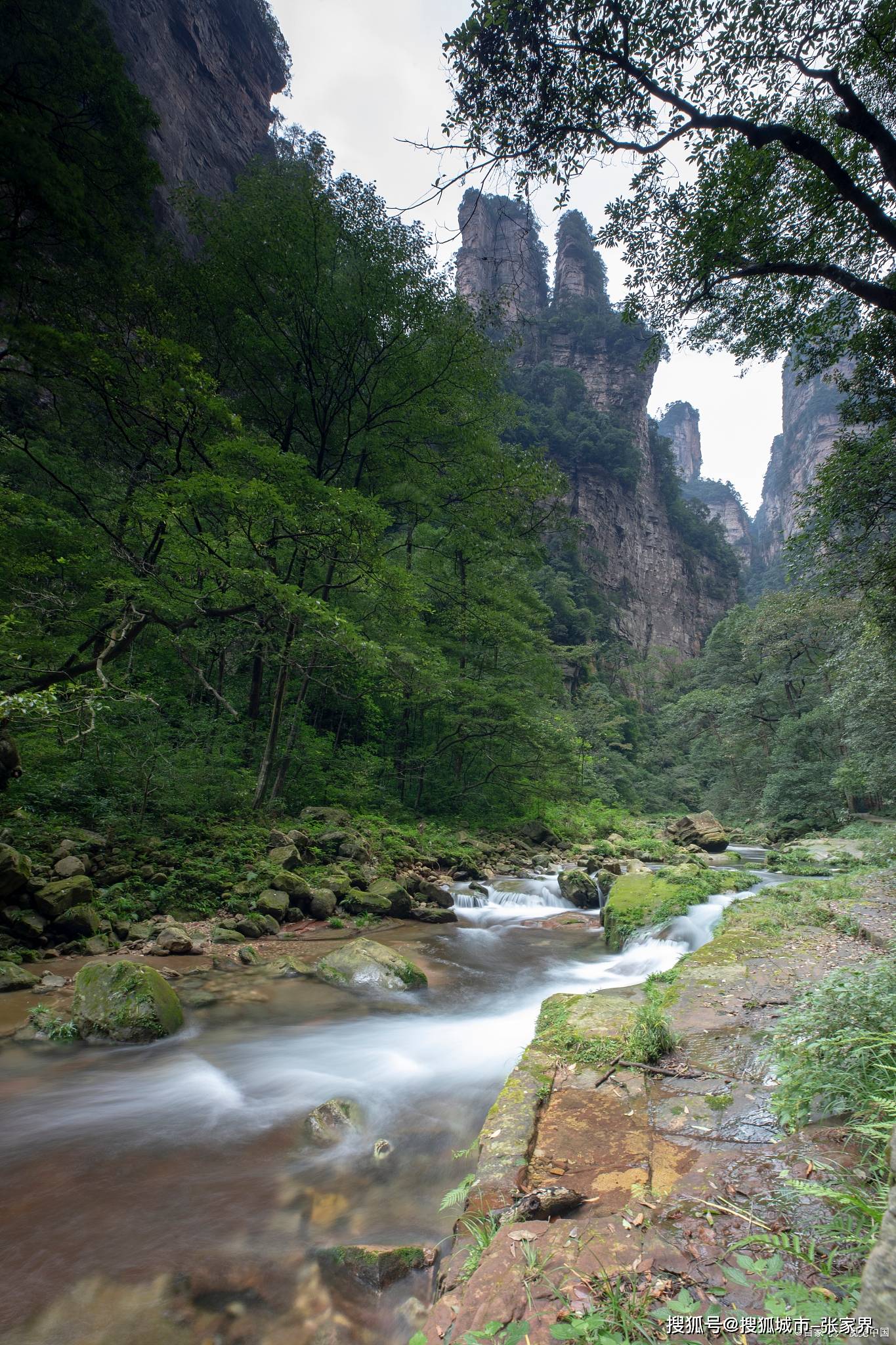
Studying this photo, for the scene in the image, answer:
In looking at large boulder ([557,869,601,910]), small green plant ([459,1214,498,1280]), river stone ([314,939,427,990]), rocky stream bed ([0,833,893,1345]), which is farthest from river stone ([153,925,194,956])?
large boulder ([557,869,601,910])

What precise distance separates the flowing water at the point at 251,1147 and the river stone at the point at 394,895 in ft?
9.04

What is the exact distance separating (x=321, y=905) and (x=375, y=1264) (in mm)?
6236

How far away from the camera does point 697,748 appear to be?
37.1 m

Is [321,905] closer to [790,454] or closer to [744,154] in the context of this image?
[744,154]

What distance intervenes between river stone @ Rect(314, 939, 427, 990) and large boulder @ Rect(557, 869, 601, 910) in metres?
5.96

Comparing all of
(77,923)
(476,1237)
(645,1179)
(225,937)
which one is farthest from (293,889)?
(645,1179)

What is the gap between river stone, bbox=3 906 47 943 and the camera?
607cm

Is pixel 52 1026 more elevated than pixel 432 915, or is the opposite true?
pixel 52 1026

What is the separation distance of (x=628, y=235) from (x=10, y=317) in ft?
31.0

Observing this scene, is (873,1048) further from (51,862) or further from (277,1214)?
(51,862)

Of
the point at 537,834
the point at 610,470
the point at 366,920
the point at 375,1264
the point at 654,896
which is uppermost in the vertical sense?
the point at 610,470

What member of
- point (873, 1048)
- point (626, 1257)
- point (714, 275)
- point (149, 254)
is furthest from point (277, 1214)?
point (149, 254)

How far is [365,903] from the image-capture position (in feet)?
30.3

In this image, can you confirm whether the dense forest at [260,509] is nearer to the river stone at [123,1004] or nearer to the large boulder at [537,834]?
the large boulder at [537,834]
